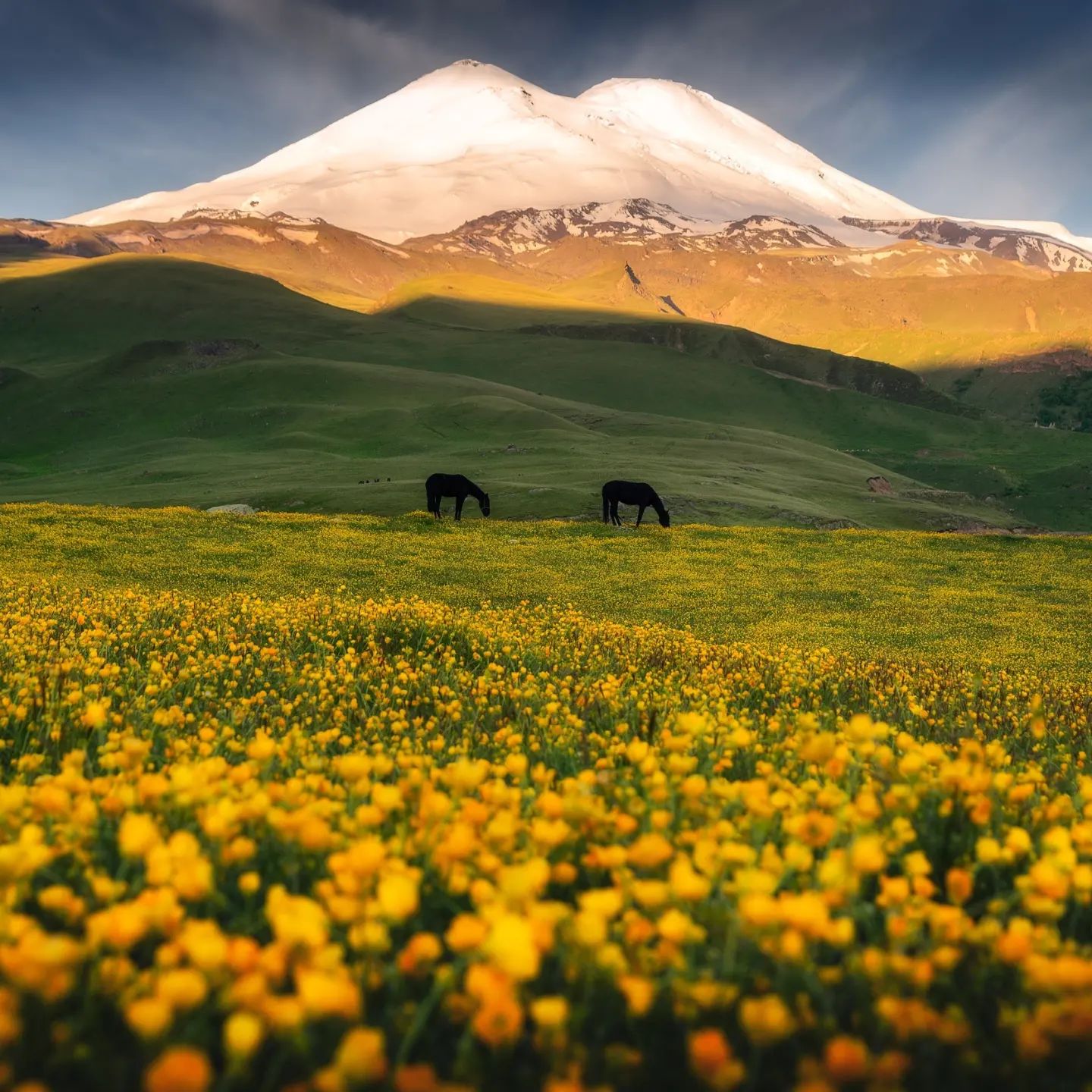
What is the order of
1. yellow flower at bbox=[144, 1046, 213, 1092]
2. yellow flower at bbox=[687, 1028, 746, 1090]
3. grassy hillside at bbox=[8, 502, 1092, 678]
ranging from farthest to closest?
grassy hillside at bbox=[8, 502, 1092, 678]
yellow flower at bbox=[687, 1028, 746, 1090]
yellow flower at bbox=[144, 1046, 213, 1092]

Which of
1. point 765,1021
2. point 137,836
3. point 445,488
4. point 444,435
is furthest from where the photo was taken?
point 444,435

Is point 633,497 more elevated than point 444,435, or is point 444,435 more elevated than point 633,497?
point 444,435

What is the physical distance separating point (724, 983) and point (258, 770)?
280 cm

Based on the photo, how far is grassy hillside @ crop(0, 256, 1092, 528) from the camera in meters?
55.5

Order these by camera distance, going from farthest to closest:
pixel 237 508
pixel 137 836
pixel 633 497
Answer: pixel 237 508 → pixel 633 497 → pixel 137 836

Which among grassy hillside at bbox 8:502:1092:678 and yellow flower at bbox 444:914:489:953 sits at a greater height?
yellow flower at bbox 444:914:489:953

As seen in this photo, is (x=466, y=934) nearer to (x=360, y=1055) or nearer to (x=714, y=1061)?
(x=360, y=1055)

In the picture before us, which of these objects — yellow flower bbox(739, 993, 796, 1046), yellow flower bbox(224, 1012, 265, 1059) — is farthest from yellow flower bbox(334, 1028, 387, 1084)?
yellow flower bbox(739, 993, 796, 1046)

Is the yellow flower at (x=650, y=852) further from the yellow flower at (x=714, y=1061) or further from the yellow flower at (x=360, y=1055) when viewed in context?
the yellow flower at (x=360, y=1055)

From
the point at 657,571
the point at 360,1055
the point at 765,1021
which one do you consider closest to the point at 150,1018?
the point at 360,1055

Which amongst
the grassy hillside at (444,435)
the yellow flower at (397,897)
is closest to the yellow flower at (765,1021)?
the yellow flower at (397,897)

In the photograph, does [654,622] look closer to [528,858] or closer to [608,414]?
[528,858]

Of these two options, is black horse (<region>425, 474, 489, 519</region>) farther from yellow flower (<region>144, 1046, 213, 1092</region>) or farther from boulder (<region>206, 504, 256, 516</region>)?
yellow flower (<region>144, 1046, 213, 1092</region>)

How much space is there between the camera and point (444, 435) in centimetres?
8612
